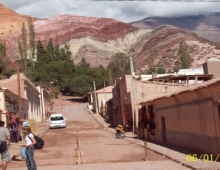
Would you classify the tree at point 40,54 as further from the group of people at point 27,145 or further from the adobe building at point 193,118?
the group of people at point 27,145

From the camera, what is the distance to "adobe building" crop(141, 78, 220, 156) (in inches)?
631

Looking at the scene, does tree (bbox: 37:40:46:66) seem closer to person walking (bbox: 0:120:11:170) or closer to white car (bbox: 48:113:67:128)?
white car (bbox: 48:113:67:128)

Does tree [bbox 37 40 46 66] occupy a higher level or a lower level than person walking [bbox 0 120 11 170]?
higher

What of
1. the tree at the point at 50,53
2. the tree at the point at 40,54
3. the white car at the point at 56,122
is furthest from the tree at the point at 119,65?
the white car at the point at 56,122

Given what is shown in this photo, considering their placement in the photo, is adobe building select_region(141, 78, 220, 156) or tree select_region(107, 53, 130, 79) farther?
tree select_region(107, 53, 130, 79)

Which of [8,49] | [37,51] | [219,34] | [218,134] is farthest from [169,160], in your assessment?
[219,34]

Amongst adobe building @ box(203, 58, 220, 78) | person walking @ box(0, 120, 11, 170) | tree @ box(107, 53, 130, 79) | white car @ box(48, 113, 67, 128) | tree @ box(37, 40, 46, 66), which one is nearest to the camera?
person walking @ box(0, 120, 11, 170)

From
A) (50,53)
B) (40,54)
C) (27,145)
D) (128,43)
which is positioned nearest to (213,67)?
(27,145)

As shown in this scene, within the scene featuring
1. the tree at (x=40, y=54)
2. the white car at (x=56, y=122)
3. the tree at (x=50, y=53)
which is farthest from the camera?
the tree at (x=50, y=53)

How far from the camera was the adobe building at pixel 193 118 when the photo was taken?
631 inches

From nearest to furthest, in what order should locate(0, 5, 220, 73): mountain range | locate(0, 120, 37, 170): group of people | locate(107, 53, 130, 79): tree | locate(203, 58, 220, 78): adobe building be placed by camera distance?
locate(0, 120, 37, 170): group of people → locate(203, 58, 220, 78): adobe building → locate(107, 53, 130, 79): tree → locate(0, 5, 220, 73): mountain range

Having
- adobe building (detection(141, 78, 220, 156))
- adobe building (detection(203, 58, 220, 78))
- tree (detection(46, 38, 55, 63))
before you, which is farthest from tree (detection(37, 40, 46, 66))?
adobe building (detection(141, 78, 220, 156))

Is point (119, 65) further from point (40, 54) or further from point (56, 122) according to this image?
point (56, 122)

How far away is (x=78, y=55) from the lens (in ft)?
537
